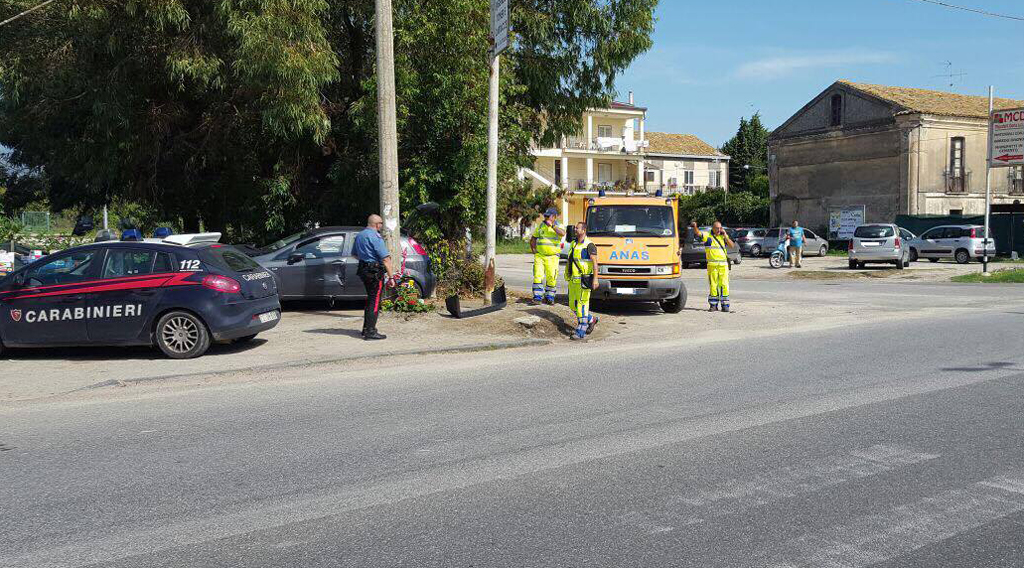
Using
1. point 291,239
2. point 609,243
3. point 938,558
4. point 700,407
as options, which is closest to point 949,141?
point 609,243

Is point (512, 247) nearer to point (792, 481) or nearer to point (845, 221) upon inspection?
point (845, 221)

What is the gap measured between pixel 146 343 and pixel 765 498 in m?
7.96

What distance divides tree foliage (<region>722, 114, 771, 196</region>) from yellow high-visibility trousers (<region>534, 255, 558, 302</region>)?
67.5 metres

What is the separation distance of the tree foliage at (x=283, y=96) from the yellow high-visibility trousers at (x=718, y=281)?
446 cm

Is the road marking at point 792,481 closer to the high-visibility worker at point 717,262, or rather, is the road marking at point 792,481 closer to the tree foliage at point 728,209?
the high-visibility worker at point 717,262

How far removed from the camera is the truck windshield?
15.9 meters

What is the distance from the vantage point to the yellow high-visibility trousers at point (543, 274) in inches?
597

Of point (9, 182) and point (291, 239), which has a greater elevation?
point (9, 182)

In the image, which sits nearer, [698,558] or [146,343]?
[698,558]

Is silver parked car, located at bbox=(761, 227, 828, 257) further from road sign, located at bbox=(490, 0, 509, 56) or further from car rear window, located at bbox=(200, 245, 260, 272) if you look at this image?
car rear window, located at bbox=(200, 245, 260, 272)

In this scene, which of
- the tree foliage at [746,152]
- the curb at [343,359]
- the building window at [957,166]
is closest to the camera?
the curb at [343,359]

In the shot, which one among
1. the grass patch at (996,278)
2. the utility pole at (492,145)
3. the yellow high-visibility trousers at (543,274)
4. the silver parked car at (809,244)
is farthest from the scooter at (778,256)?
the utility pole at (492,145)

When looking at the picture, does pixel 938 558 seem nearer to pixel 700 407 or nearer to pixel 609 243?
pixel 700 407

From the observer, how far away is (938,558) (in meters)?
4.10
